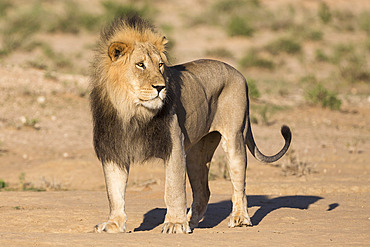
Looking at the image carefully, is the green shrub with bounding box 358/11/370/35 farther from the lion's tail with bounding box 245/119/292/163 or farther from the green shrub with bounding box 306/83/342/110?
the lion's tail with bounding box 245/119/292/163

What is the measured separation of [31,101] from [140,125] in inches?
355

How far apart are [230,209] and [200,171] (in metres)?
0.81

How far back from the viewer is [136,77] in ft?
17.0

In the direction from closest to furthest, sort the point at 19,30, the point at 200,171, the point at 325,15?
the point at 200,171 → the point at 19,30 → the point at 325,15

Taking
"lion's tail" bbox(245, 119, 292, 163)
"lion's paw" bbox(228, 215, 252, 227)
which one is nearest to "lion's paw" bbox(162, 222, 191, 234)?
"lion's paw" bbox(228, 215, 252, 227)

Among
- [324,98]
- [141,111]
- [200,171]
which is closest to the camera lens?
[141,111]

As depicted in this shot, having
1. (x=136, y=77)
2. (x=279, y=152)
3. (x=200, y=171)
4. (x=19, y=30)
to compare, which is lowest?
(x=200, y=171)

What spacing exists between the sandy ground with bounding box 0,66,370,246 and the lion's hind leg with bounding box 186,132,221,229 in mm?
184

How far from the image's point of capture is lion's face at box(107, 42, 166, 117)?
510 centimetres

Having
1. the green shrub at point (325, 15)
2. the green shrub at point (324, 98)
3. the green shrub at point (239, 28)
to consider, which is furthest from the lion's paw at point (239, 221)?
the green shrub at point (325, 15)

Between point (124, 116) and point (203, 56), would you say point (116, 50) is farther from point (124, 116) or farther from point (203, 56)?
point (203, 56)

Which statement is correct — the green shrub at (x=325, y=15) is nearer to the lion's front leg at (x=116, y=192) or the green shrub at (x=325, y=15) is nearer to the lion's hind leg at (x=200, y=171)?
the lion's hind leg at (x=200, y=171)

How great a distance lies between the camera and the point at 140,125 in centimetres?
532

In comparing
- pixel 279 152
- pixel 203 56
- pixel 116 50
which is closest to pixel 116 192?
pixel 116 50
